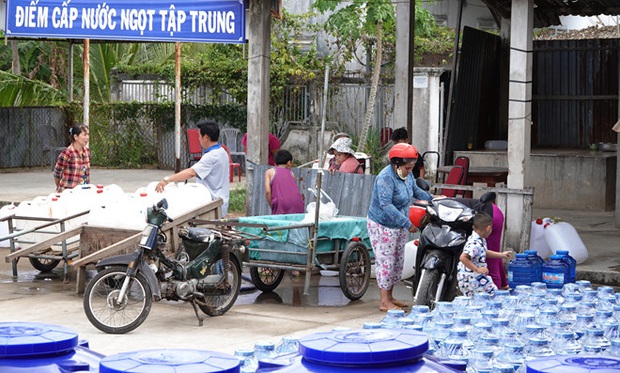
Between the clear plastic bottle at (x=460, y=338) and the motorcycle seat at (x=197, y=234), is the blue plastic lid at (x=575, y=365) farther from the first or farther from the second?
the motorcycle seat at (x=197, y=234)

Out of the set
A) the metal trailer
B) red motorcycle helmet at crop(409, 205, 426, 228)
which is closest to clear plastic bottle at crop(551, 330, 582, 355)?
red motorcycle helmet at crop(409, 205, 426, 228)

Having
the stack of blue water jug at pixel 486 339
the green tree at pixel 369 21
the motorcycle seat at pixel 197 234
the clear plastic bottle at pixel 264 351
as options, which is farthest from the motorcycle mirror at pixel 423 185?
the green tree at pixel 369 21

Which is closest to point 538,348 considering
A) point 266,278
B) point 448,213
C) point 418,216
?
point 448,213

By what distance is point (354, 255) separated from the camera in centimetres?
1085

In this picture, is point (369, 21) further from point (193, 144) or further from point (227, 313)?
point (227, 313)

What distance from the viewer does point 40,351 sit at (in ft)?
10.4

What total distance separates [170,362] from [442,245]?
637 cm

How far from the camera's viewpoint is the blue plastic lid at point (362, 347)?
9.72ft

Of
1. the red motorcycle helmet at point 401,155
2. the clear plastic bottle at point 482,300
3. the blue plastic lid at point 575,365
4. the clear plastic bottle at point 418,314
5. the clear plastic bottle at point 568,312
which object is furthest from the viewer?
→ the red motorcycle helmet at point 401,155

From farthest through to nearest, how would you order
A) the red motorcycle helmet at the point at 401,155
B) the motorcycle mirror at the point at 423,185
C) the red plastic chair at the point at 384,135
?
the red plastic chair at the point at 384,135, the motorcycle mirror at the point at 423,185, the red motorcycle helmet at the point at 401,155

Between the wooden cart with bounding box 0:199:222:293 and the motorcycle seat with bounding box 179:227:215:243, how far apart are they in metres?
0.74

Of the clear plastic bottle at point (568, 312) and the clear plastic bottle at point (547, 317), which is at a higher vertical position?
the clear plastic bottle at point (547, 317)

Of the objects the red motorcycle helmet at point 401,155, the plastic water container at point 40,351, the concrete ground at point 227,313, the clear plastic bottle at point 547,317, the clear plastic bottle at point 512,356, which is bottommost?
the concrete ground at point 227,313

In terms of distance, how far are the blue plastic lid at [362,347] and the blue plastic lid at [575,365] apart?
35cm
